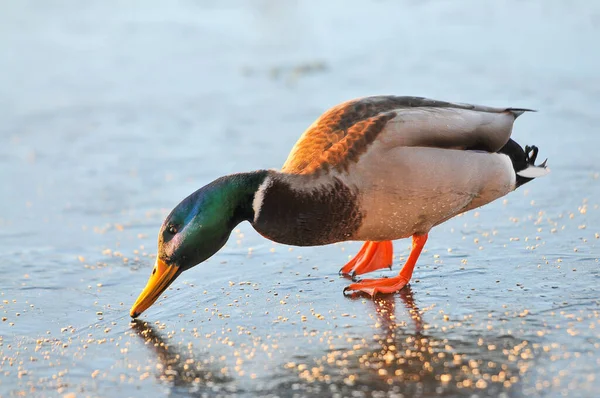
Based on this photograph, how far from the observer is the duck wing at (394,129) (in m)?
4.21

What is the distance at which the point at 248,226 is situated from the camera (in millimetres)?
5879

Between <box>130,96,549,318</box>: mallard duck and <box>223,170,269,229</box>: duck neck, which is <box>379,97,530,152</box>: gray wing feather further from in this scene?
<box>223,170,269,229</box>: duck neck

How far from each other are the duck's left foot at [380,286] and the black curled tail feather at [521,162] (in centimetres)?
87

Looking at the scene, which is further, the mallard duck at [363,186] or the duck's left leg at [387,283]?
the duck's left leg at [387,283]

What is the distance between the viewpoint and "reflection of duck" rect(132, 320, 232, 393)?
332 cm

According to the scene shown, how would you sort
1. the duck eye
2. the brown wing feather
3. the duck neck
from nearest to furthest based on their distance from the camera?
1. the duck eye
2. the duck neck
3. the brown wing feather

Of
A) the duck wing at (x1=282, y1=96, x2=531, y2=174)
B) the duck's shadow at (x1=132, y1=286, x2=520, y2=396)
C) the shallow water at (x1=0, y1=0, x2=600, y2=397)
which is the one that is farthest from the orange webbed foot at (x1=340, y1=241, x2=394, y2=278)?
the duck's shadow at (x1=132, y1=286, x2=520, y2=396)

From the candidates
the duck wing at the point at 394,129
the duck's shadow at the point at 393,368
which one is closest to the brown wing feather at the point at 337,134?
the duck wing at the point at 394,129

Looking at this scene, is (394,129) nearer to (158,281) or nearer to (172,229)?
(172,229)

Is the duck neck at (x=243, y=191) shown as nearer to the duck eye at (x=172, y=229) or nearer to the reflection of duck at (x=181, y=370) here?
the duck eye at (x=172, y=229)

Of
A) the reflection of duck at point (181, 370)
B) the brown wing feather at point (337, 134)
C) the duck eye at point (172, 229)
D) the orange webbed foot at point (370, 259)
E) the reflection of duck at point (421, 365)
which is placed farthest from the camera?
the orange webbed foot at point (370, 259)

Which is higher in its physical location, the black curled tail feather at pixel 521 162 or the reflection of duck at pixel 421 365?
the black curled tail feather at pixel 521 162

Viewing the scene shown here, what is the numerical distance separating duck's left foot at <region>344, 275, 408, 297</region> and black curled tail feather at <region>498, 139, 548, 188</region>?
87 centimetres

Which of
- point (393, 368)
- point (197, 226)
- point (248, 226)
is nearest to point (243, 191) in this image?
point (197, 226)
